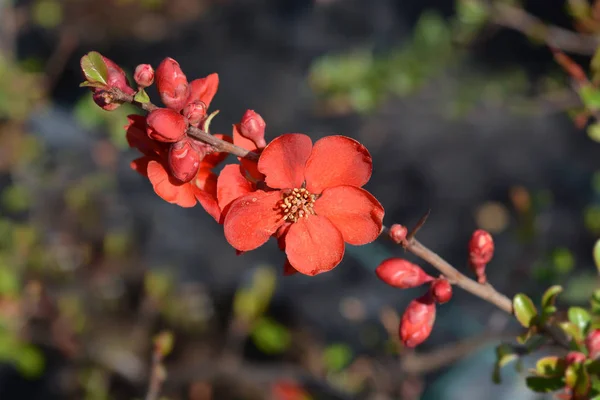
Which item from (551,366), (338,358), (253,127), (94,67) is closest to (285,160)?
(253,127)

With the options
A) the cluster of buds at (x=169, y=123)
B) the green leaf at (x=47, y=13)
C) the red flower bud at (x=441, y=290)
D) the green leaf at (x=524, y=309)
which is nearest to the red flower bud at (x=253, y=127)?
the cluster of buds at (x=169, y=123)

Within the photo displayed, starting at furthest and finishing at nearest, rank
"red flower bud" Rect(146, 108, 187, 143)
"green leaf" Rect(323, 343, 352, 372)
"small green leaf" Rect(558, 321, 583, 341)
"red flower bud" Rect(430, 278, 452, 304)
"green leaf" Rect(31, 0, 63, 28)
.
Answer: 1. "green leaf" Rect(31, 0, 63, 28)
2. "green leaf" Rect(323, 343, 352, 372)
3. "small green leaf" Rect(558, 321, 583, 341)
4. "red flower bud" Rect(430, 278, 452, 304)
5. "red flower bud" Rect(146, 108, 187, 143)

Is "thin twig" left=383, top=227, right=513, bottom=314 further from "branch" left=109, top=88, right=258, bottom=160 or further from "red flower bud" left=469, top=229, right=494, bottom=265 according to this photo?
"branch" left=109, top=88, right=258, bottom=160

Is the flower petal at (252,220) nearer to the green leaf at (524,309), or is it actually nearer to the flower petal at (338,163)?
the flower petal at (338,163)

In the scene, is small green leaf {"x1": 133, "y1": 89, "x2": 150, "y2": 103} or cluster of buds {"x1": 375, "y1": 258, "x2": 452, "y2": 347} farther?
cluster of buds {"x1": 375, "y1": 258, "x2": 452, "y2": 347}

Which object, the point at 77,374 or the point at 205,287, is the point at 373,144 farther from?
the point at 77,374

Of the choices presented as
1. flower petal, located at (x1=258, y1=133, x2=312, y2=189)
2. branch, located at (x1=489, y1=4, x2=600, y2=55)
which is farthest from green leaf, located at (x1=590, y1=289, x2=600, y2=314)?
branch, located at (x1=489, y1=4, x2=600, y2=55)

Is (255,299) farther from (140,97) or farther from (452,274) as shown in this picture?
(140,97)
